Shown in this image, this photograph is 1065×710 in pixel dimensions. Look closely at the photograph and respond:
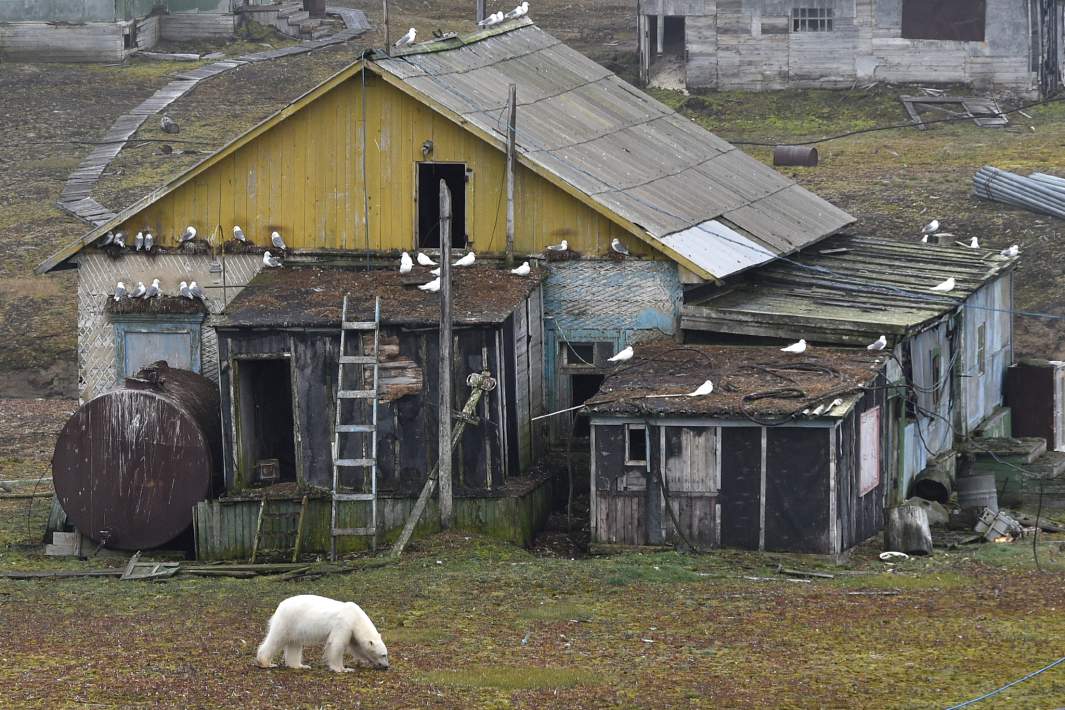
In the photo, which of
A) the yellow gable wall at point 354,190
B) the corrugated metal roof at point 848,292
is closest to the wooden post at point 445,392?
the yellow gable wall at point 354,190

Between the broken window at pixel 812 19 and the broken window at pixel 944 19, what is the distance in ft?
6.21

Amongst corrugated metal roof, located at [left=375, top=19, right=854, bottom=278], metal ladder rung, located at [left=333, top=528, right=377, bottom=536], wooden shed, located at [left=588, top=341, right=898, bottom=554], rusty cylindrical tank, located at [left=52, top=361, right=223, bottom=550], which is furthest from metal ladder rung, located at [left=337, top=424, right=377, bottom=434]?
corrugated metal roof, located at [left=375, top=19, right=854, bottom=278]

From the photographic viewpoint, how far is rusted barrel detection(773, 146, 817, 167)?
147ft

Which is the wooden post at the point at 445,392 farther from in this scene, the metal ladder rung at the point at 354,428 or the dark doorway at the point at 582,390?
the dark doorway at the point at 582,390

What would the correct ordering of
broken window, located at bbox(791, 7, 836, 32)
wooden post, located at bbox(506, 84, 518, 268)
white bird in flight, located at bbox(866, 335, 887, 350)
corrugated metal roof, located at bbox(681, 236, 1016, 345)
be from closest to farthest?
white bird in flight, located at bbox(866, 335, 887, 350)
corrugated metal roof, located at bbox(681, 236, 1016, 345)
wooden post, located at bbox(506, 84, 518, 268)
broken window, located at bbox(791, 7, 836, 32)

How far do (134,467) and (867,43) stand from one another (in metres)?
29.9

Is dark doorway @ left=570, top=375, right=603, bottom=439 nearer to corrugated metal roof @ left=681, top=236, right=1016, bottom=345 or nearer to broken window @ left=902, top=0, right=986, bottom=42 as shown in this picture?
corrugated metal roof @ left=681, top=236, right=1016, bottom=345

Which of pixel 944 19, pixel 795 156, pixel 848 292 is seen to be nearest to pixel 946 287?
pixel 848 292

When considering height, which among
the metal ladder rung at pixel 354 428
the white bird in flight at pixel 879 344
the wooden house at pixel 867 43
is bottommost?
the metal ladder rung at pixel 354 428

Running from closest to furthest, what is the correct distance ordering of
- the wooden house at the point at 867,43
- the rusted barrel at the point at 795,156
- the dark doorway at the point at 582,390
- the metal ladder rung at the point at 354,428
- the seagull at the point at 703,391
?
the seagull at the point at 703,391
the metal ladder rung at the point at 354,428
the dark doorway at the point at 582,390
the rusted barrel at the point at 795,156
the wooden house at the point at 867,43

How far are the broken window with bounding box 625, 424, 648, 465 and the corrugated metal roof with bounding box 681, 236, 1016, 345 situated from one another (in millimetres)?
3266

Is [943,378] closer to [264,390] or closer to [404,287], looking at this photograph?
[404,287]

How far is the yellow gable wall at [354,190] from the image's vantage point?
1117 inches

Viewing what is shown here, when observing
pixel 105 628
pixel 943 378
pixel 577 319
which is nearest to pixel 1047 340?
pixel 943 378
